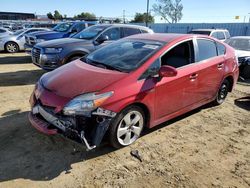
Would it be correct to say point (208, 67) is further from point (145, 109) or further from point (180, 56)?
point (145, 109)

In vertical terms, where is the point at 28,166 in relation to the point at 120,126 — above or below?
below

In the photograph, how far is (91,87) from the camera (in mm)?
3645

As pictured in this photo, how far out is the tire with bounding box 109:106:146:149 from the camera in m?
3.66

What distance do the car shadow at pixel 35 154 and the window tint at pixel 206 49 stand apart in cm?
259

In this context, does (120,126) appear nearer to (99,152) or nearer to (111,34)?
(99,152)

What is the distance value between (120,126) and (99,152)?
1.65ft

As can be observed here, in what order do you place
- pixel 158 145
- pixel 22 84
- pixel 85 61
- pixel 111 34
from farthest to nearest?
pixel 111 34 → pixel 22 84 → pixel 85 61 → pixel 158 145

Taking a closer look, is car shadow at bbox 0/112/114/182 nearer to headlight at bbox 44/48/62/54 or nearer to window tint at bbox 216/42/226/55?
window tint at bbox 216/42/226/55

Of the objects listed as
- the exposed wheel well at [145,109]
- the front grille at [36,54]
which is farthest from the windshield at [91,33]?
the exposed wheel well at [145,109]

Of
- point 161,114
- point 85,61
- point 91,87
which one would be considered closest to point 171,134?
point 161,114

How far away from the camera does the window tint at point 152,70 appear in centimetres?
399

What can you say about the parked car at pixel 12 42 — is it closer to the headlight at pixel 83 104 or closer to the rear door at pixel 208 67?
the rear door at pixel 208 67

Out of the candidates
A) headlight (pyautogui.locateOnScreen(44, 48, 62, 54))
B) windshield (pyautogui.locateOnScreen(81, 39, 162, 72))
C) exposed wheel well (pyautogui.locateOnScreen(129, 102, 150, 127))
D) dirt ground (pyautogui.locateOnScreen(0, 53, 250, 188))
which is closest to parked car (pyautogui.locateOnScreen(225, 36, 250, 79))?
dirt ground (pyautogui.locateOnScreen(0, 53, 250, 188))

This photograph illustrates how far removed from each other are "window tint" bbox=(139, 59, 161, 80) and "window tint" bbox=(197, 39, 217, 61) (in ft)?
3.97
